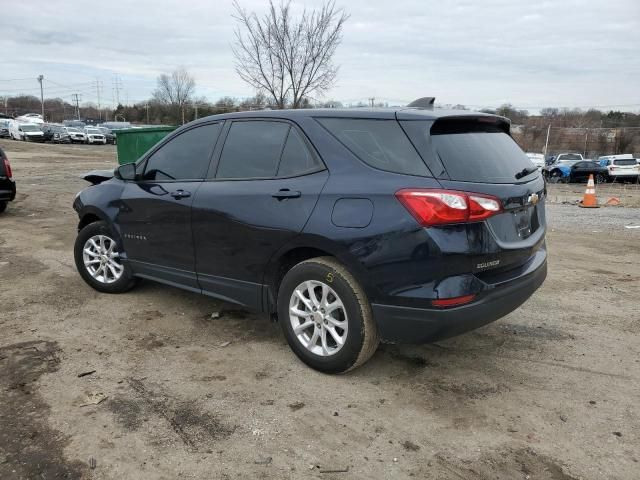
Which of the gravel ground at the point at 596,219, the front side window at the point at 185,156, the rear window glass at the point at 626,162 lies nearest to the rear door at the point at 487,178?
the front side window at the point at 185,156

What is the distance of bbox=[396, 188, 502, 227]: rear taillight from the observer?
9.81ft

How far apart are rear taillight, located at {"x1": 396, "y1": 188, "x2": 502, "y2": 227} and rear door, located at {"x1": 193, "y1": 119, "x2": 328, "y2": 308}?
654 millimetres

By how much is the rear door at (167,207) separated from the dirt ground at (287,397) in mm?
469

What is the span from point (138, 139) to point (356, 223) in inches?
293

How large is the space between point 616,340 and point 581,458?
1.85 metres

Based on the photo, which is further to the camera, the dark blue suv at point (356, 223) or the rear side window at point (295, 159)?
the rear side window at point (295, 159)

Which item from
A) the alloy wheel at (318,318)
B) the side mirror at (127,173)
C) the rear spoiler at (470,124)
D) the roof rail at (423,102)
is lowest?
the alloy wheel at (318,318)

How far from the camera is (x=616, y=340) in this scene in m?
4.20


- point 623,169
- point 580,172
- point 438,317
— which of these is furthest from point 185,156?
point 623,169

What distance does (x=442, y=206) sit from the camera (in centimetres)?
299

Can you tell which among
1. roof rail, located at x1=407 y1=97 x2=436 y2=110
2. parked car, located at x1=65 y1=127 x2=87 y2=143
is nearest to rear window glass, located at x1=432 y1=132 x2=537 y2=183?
roof rail, located at x1=407 y1=97 x2=436 y2=110

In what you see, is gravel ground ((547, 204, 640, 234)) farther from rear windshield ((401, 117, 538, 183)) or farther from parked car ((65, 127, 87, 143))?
parked car ((65, 127, 87, 143))

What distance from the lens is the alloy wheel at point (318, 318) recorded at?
11.2ft

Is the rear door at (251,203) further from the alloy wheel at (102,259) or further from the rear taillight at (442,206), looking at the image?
the alloy wheel at (102,259)
